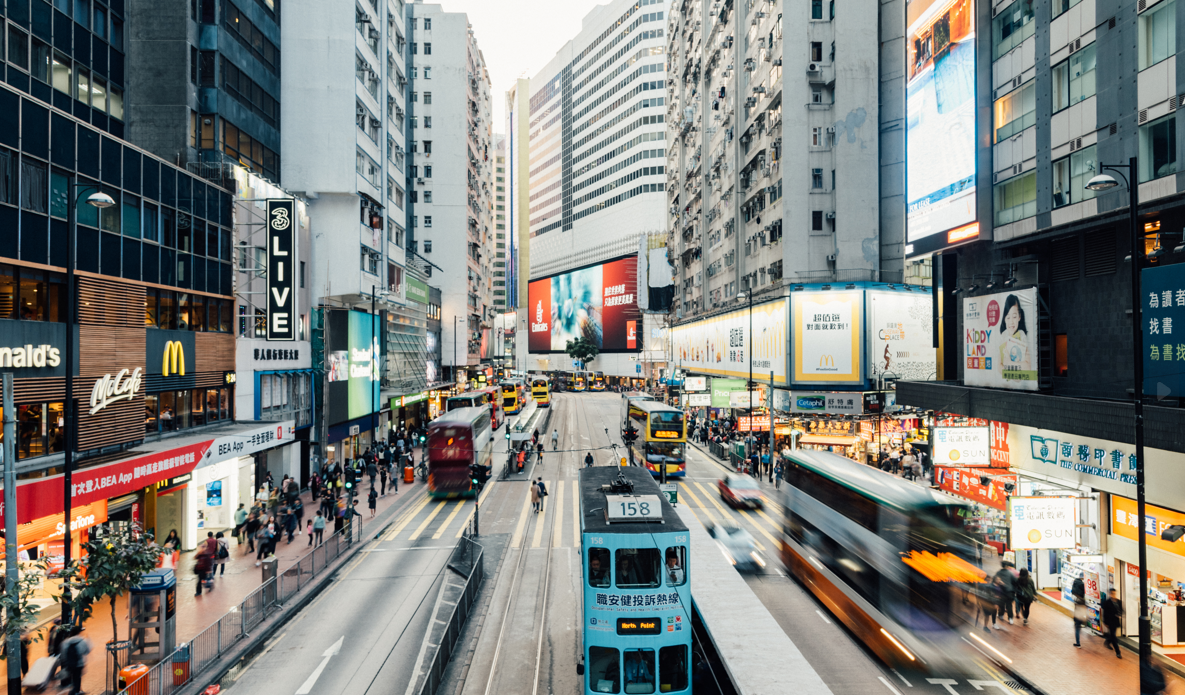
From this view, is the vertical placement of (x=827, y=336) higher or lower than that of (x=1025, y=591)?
higher

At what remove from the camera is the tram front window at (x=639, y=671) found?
12289 millimetres

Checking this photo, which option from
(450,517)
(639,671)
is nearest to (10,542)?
(639,671)

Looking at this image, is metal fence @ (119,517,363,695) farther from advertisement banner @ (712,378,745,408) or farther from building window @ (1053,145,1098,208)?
advertisement banner @ (712,378,745,408)

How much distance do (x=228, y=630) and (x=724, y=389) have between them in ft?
142

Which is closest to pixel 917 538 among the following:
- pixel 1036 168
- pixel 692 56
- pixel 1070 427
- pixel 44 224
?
pixel 1070 427

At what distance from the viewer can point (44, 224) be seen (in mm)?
18297

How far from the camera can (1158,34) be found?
53.5 feet

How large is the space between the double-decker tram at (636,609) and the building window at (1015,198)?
52.3ft

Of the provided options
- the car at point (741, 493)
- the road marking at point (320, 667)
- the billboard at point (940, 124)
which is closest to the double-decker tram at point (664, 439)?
the car at point (741, 493)

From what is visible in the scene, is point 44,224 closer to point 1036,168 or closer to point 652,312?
point 1036,168

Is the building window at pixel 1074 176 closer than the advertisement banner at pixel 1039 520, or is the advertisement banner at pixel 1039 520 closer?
the advertisement banner at pixel 1039 520

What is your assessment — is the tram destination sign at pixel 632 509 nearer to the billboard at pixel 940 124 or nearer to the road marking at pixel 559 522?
the road marking at pixel 559 522

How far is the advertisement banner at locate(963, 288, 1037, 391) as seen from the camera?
20.6 m

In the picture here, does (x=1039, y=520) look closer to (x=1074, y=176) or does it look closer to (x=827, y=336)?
(x=1074, y=176)
